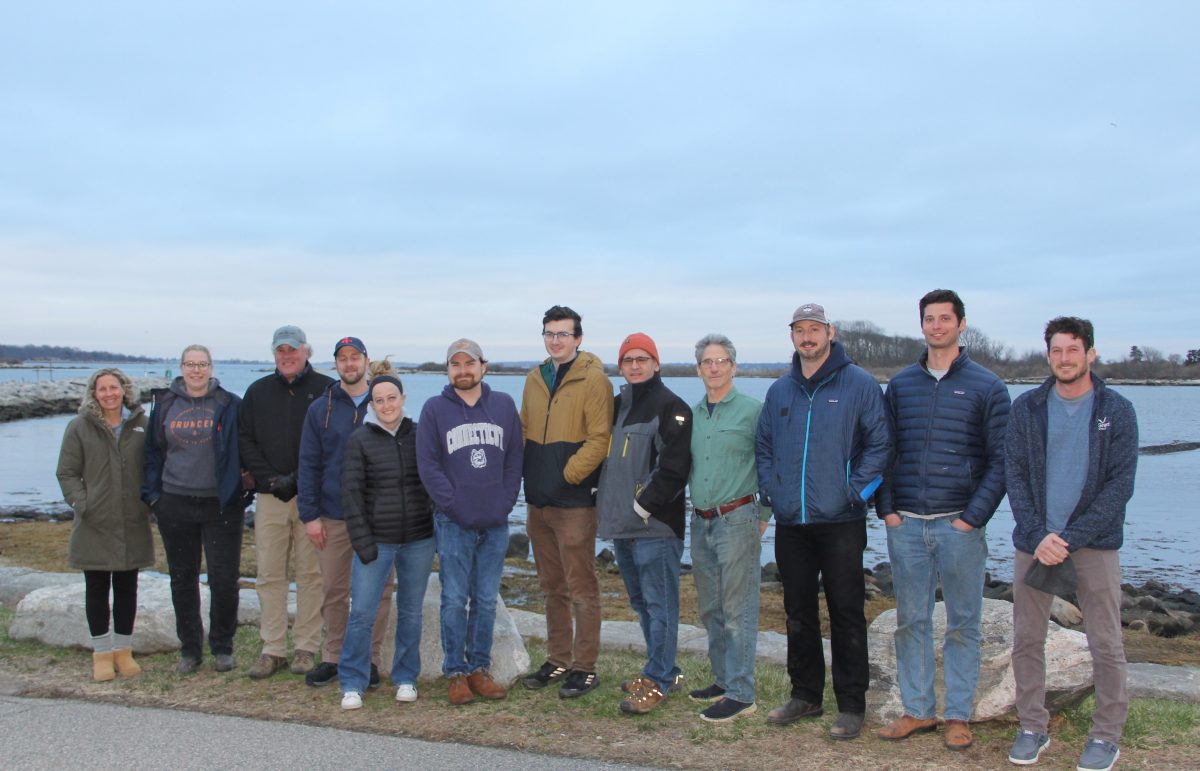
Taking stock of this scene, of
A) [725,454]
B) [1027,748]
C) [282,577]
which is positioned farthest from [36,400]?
[1027,748]

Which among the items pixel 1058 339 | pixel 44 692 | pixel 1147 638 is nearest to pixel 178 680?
pixel 44 692

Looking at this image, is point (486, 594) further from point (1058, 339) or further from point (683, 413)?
point (1058, 339)

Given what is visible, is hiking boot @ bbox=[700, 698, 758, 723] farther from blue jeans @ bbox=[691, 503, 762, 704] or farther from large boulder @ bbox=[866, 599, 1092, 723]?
large boulder @ bbox=[866, 599, 1092, 723]

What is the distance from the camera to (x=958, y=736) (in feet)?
16.0

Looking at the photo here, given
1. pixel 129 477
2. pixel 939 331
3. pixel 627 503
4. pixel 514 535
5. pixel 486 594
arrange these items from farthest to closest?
pixel 514 535 → pixel 129 477 → pixel 486 594 → pixel 627 503 → pixel 939 331

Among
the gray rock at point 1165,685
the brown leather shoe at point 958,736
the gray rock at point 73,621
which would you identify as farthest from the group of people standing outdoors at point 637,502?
the gray rock at point 1165,685

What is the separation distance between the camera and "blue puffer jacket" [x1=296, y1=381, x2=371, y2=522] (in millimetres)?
6016

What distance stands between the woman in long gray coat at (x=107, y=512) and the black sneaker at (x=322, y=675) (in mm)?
1350

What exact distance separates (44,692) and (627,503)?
4.02 metres

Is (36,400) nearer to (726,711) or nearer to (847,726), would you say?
(726,711)

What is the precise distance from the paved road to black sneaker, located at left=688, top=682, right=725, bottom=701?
1205 millimetres

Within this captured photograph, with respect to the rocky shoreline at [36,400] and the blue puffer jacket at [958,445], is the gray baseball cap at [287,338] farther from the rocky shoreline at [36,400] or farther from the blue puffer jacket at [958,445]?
the rocky shoreline at [36,400]

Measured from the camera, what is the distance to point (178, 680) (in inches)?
244

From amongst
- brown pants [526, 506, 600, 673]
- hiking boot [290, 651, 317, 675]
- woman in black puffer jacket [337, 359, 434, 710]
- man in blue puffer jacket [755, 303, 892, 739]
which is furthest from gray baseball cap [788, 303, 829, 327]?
hiking boot [290, 651, 317, 675]
